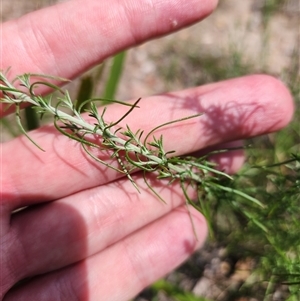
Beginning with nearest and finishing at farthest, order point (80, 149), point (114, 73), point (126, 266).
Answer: point (80, 149) < point (126, 266) < point (114, 73)

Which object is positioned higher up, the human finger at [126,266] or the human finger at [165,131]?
the human finger at [165,131]

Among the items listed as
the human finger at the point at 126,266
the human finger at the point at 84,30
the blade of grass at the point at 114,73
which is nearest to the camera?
the human finger at the point at 84,30

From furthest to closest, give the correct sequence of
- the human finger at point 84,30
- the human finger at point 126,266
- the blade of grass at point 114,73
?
1. the blade of grass at point 114,73
2. the human finger at point 126,266
3. the human finger at point 84,30

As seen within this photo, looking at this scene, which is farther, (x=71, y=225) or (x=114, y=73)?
(x=114, y=73)

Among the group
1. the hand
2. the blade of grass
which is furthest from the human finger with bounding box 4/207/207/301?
the blade of grass

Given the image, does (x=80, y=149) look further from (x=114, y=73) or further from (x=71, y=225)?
(x=114, y=73)

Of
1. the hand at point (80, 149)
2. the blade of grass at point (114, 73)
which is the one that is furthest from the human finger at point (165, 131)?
the blade of grass at point (114, 73)

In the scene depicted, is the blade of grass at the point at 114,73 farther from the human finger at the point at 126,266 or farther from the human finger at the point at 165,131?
the human finger at the point at 126,266

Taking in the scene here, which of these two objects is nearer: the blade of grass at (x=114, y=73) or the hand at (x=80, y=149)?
the hand at (x=80, y=149)

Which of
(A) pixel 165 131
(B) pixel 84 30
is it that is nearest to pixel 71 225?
(A) pixel 165 131

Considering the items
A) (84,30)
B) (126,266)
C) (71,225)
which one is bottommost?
(126,266)
